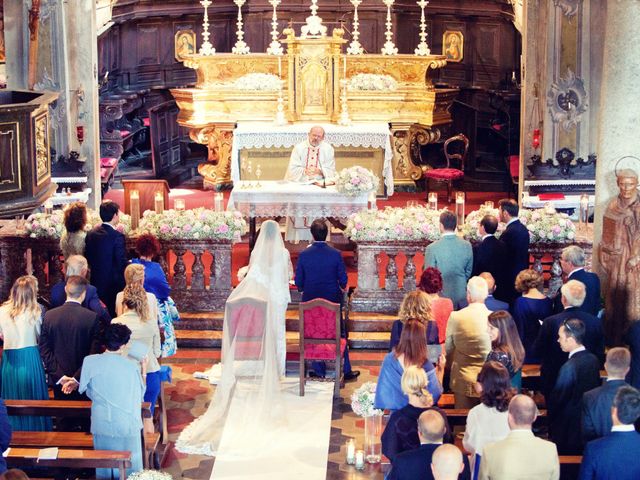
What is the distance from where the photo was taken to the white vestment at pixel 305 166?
1480cm

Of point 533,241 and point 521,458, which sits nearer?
point 521,458

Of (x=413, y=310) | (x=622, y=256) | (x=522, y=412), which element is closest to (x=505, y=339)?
(x=413, y=310)

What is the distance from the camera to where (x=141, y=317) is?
9.38 m

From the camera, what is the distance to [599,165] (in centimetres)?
1159

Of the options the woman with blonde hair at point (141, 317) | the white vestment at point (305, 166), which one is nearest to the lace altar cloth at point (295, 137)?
the white vestment at point (305, 166)

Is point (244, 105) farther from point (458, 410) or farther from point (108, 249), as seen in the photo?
point (458, 410)

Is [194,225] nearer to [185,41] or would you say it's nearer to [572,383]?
[572,383]

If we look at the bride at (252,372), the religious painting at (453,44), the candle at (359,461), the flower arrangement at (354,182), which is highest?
the religious painting at (453,44)

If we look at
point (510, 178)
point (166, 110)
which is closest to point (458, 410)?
point (510, 178)

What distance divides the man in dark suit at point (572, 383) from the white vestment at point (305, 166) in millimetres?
6500

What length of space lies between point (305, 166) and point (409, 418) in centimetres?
738

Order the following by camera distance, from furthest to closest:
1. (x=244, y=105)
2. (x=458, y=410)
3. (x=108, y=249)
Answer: (x=244, y=105), (x=108, y=249), (x=458, y=410)

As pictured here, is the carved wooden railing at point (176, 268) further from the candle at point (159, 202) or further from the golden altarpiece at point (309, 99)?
the golden altarpiece at point (309, 99)

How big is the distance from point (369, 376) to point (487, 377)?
4.35m
